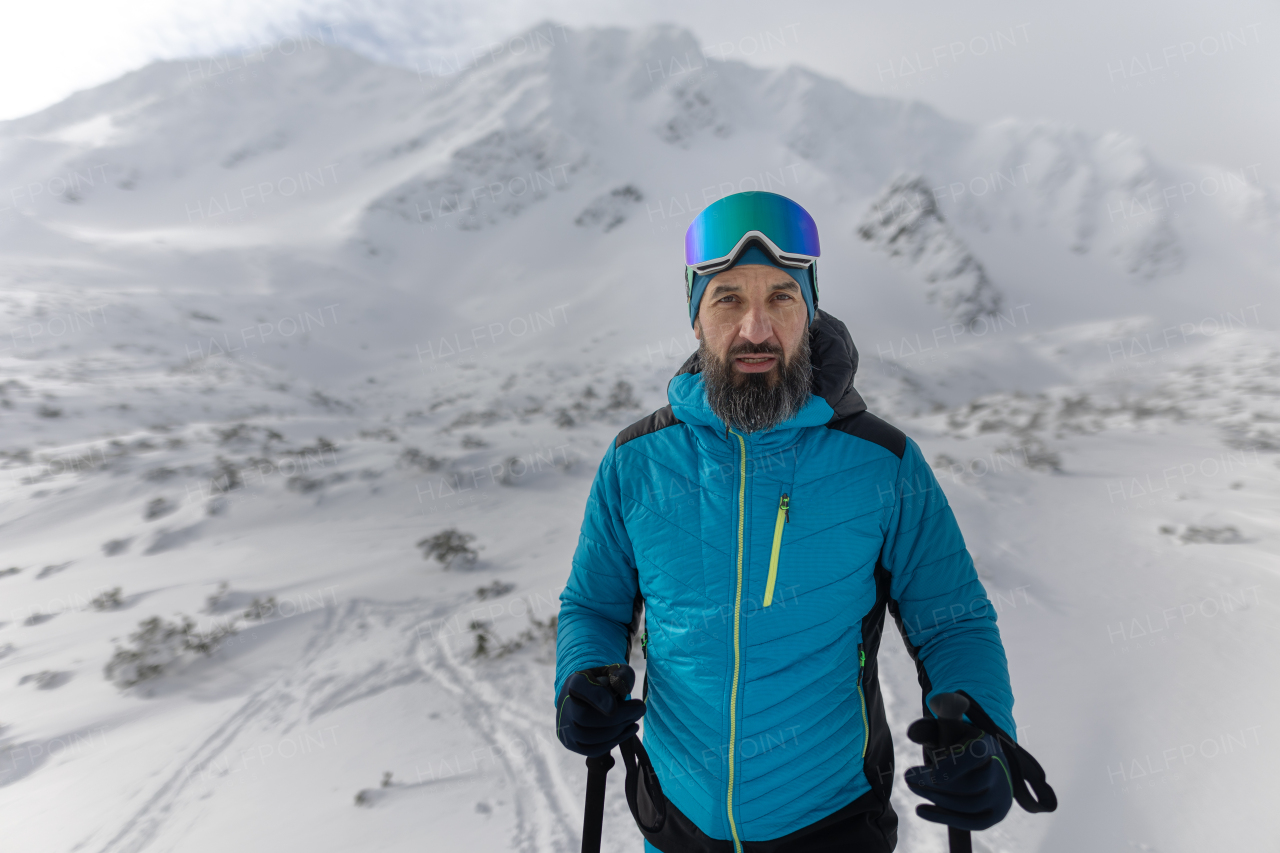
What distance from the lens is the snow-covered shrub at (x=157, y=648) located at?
3629 millimetres

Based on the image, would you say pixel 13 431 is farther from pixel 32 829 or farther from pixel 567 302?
pixel 567 302

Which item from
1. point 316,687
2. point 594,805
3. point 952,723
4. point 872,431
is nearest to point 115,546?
point 316,687

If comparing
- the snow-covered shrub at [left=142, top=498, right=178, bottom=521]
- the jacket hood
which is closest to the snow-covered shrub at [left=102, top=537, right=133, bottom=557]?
the snow-covered shrub at [left=142, top=498, right=178, bottom=521]

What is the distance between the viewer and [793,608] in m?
1.29

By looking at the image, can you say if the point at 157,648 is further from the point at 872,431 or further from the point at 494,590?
the point at 872,431

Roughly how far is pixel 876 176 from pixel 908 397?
28997 mm

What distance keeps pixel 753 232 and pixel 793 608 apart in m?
1.07

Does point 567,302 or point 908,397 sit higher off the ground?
point 567,302

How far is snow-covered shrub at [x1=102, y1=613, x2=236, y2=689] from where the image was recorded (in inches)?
143

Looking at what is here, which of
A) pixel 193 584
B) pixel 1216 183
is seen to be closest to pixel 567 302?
pixel 193 584

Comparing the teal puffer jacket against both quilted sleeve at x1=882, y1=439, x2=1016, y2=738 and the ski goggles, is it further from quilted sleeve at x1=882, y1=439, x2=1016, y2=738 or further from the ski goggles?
the ski goggles

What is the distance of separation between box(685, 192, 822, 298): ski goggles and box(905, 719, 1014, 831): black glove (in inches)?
48.6

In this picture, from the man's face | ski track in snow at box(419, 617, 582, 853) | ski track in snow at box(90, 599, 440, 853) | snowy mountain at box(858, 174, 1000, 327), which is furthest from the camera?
snowy mountain at box(858, 174, 1000, 327)

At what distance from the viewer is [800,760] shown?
4.35 ft
